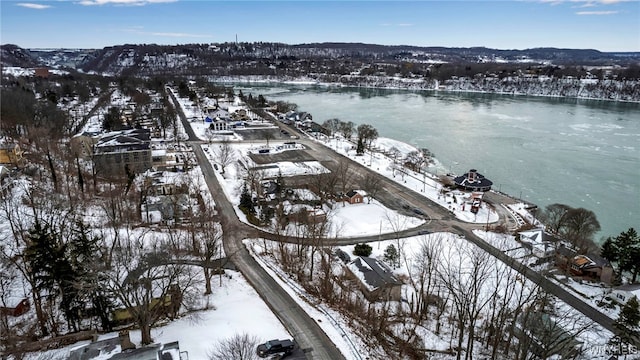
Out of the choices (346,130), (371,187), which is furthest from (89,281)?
(346,130)

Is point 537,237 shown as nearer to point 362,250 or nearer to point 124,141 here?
point 362,250

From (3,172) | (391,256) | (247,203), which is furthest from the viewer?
(3,172)

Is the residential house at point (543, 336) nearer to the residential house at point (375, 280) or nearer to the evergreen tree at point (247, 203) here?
the residential house at point (375, 280)

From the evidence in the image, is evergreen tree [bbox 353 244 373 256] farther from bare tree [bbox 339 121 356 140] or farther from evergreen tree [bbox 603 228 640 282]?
bare tree [bbox 339 121 356 140]

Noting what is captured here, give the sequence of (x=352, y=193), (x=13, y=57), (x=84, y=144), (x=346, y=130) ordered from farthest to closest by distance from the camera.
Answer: (x=13, y=57) < (x=346, y=130) < (x=84, y=144) < (x=352, y=193)

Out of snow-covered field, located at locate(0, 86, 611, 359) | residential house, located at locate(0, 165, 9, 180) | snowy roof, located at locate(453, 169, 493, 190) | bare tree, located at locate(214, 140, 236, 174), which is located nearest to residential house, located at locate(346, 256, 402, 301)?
snow-covered field, located at locate(0, 86, 611, 359)

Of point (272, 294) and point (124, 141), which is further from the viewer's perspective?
point (124, 141)
